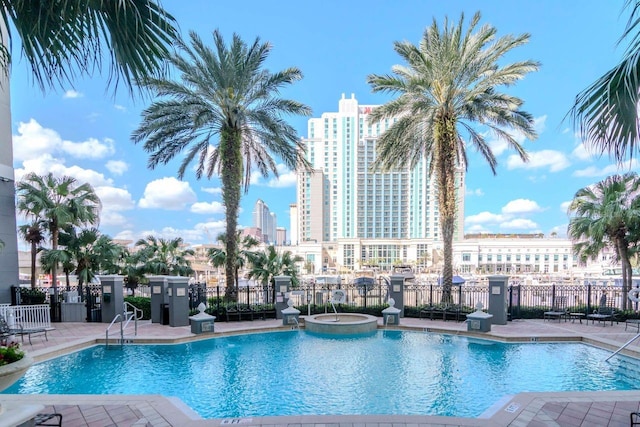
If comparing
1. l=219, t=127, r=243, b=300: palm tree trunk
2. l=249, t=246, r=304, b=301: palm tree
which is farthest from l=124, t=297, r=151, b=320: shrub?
l=249, t=246, r=304, b=301: palm tree

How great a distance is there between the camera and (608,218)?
13.1 metres

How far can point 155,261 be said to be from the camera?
55.0 ft

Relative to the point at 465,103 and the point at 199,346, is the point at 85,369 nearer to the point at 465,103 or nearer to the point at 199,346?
the point at 199,346

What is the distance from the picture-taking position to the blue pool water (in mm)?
6281

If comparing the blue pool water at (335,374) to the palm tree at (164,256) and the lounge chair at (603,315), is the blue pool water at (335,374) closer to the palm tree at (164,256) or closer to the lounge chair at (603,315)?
the lounge chair at (603,315)

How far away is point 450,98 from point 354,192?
89.8m

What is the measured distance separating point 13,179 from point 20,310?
6.55 metres

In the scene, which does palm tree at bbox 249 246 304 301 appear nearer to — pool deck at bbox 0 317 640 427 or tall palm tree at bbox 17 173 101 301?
tall palm tree at bbox 17 173 101 301

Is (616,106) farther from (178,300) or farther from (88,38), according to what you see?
(178,300)

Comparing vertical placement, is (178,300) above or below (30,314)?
above

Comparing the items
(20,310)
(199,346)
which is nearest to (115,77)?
(199,346)

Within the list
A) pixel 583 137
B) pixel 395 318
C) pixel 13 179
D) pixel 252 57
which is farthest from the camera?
pixel 13 179

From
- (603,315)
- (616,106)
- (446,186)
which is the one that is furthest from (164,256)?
(603,315)

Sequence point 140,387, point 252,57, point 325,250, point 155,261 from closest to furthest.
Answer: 1. point 140,387
2. point 252,57
3. point 155,261
4. point 325,250
